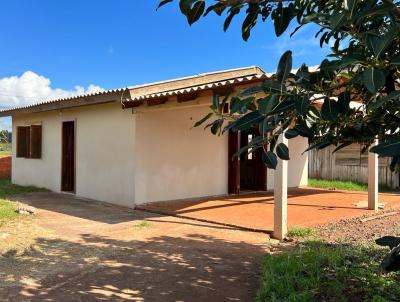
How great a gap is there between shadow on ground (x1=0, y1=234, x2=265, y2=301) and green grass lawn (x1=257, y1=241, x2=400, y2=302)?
0.27 metres

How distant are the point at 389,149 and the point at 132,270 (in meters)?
4.11

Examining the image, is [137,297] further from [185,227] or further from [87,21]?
[87,21]

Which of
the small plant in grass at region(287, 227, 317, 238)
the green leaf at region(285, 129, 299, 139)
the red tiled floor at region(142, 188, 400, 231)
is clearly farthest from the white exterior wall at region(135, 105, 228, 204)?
the green leaf at region(285, 129, 299, 139)

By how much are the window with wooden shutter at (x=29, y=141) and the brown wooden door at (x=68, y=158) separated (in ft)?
4.17

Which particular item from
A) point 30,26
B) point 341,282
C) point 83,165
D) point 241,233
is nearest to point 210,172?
point 83,165

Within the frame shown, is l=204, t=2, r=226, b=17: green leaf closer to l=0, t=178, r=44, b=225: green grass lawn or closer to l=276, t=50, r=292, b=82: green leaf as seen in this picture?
l=276, t=50, r=292, b=82: green leaf

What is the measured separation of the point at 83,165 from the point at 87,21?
8.89 m

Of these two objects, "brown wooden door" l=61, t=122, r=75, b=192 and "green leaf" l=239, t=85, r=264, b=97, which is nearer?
"green leaf" l=239, t=85, r=264, b=97

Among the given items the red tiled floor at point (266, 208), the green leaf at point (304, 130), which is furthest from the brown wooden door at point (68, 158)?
the green leaf at point (304, 130)

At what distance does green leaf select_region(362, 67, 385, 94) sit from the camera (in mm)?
1241

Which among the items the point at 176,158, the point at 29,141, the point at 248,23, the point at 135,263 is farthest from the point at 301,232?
the point at 29,141

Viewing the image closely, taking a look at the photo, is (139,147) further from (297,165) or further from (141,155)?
(297,165)

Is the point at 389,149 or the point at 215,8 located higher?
the point at 215,8

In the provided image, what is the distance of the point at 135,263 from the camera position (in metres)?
5.23
